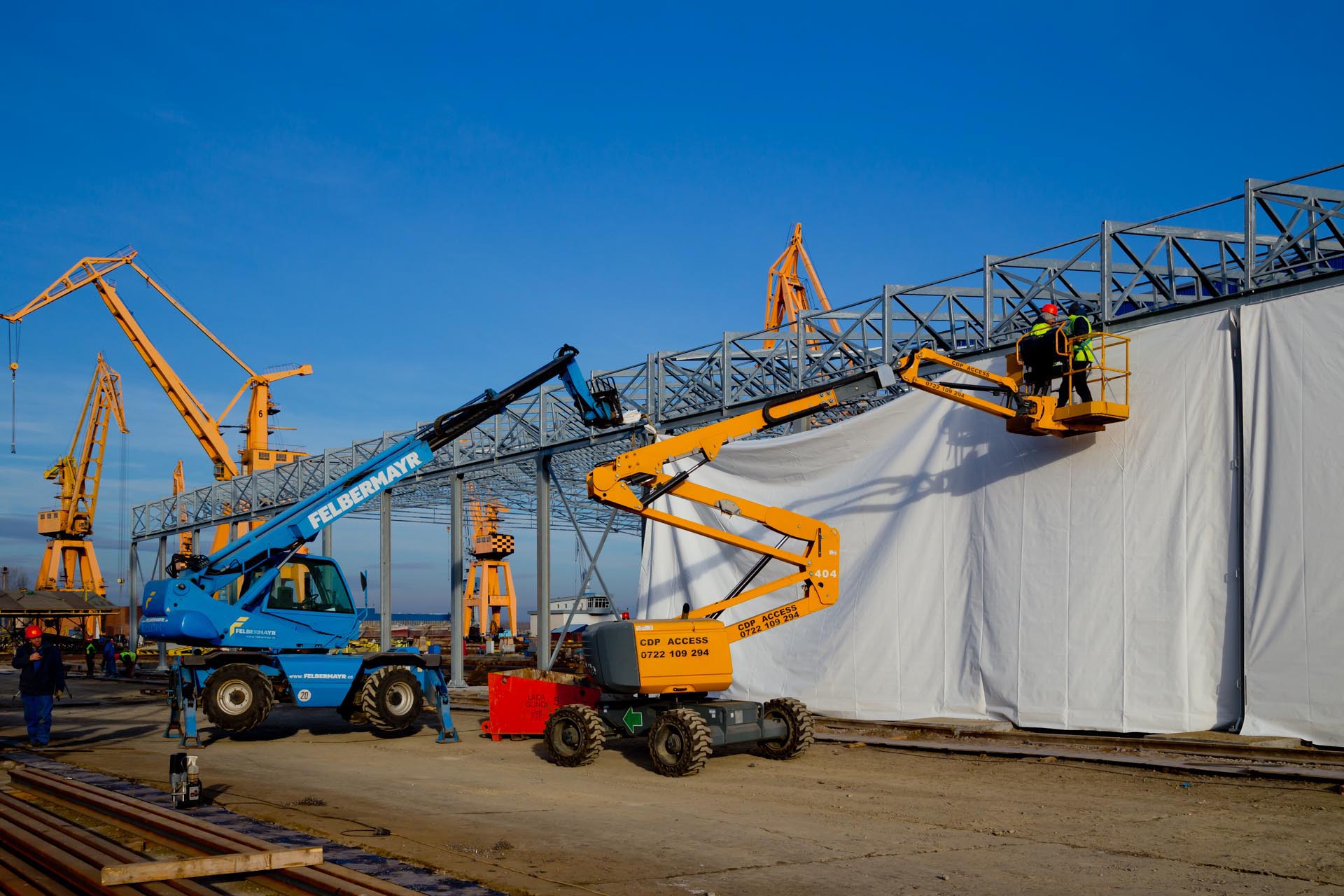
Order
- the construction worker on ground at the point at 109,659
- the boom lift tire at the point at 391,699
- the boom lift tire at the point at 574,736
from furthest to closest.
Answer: the construction worker on ground at the point at 109,659 → the boom lift tire at the point at 391,699 → the boom lift tire at the point at 574,736

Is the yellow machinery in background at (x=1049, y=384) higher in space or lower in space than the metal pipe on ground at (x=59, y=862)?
higher

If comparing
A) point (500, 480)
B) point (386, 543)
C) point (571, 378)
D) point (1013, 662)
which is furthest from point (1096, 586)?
point (500, 480)

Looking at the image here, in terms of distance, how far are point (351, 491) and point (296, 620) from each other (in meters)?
2.34

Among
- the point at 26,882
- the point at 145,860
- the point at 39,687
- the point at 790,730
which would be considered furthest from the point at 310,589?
the point at 26,882

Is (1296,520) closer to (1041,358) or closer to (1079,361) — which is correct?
(1079,361)

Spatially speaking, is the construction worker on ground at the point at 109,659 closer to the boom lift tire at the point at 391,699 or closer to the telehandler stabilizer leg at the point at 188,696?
the telehandler stabilizer leg at the point at 188,696

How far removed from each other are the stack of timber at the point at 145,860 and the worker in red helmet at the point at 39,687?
8.04 metres

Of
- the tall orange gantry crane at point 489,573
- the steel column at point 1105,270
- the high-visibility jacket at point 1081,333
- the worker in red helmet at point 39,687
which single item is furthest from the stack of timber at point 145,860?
the tall orange gantry crane at point 489,573

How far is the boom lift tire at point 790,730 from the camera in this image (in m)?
15.4

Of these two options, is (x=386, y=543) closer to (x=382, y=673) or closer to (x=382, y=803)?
(x=382, y=673)

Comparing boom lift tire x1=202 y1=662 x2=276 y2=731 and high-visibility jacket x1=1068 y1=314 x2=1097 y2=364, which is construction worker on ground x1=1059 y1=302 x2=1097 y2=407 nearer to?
high-visibility jacket x1=1068 y1=314 x2=1097 y2=364

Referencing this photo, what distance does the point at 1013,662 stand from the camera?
17.4 meters

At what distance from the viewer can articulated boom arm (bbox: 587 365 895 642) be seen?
16.2 m

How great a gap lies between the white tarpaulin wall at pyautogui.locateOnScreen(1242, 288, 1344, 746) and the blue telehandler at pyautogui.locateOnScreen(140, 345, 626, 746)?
960cm
